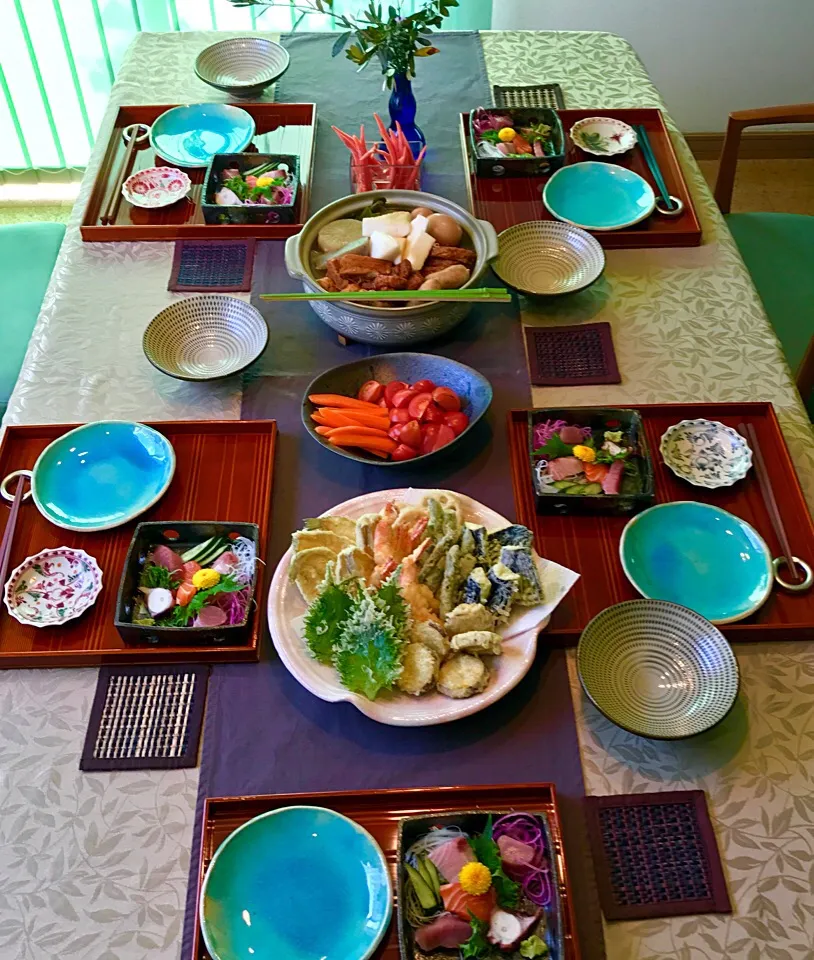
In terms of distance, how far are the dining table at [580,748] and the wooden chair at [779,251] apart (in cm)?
41

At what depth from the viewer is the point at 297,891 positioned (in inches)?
48.4

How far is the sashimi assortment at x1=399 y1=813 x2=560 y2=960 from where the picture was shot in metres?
1.16

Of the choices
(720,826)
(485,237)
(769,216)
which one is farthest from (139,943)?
(769,216)

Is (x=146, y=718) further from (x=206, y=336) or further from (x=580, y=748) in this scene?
(x=206, y=336)

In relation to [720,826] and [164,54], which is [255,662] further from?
[164,54]

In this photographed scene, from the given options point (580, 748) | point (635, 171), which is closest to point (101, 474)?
point (580, 748)

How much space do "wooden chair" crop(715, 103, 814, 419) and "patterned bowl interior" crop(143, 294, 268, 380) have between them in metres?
1.49

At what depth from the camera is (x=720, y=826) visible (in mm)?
1325

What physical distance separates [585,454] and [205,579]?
2.58ft

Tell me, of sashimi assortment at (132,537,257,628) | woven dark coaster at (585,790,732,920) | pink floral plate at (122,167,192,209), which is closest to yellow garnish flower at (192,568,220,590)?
sashimi assortment at (132,537,257,628)

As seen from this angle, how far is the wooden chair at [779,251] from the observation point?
8.23ft

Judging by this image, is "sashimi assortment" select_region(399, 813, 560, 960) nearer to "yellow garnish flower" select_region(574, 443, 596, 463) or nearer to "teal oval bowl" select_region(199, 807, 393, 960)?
"teal oval bowl" select_region(199, 807, 393, 960)

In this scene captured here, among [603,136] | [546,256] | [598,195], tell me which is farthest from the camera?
[603,136]

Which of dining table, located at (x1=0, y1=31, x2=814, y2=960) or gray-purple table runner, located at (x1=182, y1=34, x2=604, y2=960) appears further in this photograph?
gray-purple table runner, located at (x1=182, y1=34, x2=604, y2=960)
